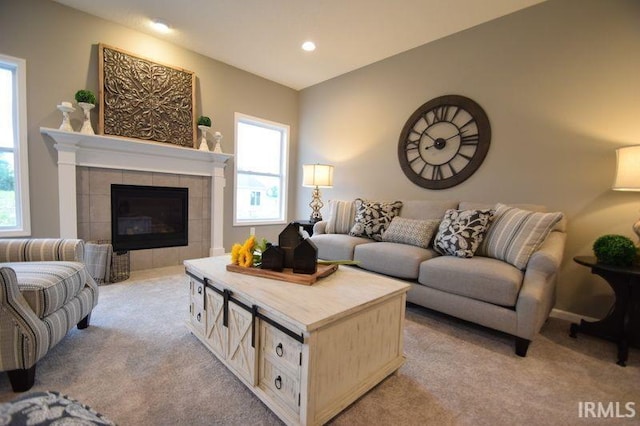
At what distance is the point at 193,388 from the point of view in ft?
4.47

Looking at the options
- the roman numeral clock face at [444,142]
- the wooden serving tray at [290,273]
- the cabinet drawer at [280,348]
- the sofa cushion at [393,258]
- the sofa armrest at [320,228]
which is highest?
the roman numeral clock face at [444,142]

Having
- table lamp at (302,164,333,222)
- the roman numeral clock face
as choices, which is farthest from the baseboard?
table lamp at (302,164,333,222)

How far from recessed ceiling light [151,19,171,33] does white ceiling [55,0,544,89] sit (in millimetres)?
64

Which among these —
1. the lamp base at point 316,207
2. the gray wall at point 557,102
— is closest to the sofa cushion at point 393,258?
the gray wall at point 557,102

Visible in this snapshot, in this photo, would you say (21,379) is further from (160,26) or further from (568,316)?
(568,316)

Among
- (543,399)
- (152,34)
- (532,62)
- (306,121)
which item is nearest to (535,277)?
(543,399)

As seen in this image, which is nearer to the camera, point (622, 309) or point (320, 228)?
point (622, 309)

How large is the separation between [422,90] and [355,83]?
1.04m

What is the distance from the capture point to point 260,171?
4.43 m

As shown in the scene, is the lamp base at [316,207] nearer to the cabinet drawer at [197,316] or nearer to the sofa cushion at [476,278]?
the sofa cushion at [476,278]

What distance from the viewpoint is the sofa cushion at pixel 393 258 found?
232 centimetres

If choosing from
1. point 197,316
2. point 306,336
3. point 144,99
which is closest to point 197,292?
point 197,316

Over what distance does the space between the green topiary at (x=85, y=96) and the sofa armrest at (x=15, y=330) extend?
Answer: 216 centimetres
